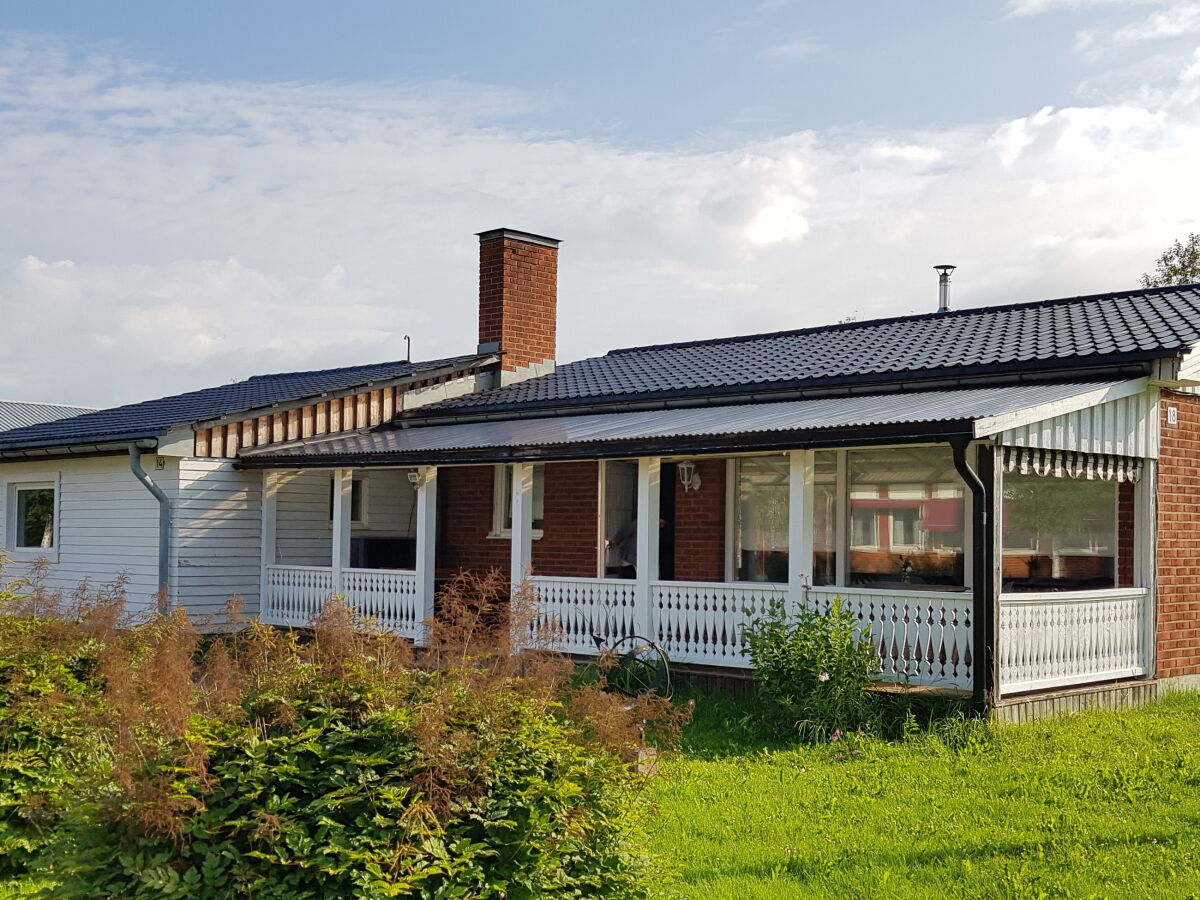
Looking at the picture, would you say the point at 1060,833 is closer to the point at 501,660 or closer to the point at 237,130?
the point at 501,660

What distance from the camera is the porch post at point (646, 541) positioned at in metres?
13.8

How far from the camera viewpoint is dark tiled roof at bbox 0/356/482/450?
17.7m

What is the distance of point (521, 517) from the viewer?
1489cm

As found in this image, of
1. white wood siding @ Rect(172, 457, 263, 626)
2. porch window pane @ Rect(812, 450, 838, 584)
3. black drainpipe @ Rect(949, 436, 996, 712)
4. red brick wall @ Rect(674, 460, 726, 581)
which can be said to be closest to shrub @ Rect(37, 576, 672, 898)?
black drainpipe @ Rect(949, 436, 996, 712)

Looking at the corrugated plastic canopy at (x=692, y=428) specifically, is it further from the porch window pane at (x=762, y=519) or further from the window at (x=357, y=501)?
the window at (x=357, y=501)

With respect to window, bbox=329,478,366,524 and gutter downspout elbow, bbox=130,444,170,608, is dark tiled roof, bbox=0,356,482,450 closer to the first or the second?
gutter downspout elbow, bbox=130,444,170,608

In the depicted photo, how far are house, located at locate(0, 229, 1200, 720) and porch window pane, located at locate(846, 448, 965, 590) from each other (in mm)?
33

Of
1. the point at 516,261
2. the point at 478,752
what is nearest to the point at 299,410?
the point at 516,261

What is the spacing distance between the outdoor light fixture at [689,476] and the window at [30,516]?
10027 mm

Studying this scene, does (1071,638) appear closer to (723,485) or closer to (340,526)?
(723,485)

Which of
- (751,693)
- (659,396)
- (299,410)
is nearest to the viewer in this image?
(751,693)

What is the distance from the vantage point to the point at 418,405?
20.0 meters

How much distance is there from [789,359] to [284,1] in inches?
317

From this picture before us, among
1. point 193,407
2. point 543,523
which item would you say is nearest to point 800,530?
point 543,523
